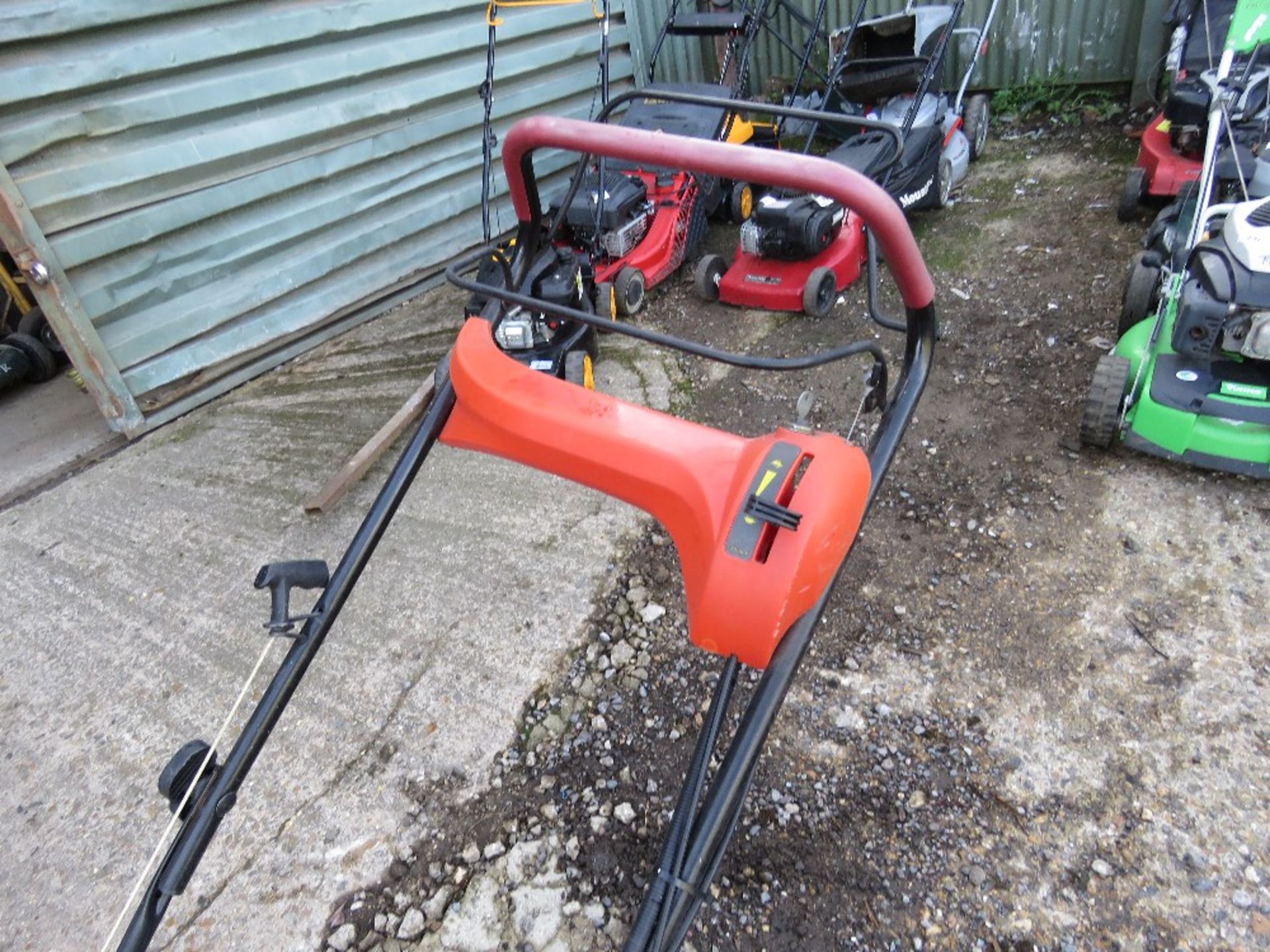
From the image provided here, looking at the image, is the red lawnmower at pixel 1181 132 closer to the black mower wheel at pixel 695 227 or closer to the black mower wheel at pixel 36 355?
the black mower wheel at pixel 695 227

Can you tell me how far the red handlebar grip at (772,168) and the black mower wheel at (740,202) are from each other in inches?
131

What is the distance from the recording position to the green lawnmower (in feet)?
7.07

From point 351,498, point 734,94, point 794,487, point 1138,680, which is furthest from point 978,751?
point 734,94

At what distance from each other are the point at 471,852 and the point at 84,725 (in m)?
1.09

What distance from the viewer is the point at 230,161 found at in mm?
3260

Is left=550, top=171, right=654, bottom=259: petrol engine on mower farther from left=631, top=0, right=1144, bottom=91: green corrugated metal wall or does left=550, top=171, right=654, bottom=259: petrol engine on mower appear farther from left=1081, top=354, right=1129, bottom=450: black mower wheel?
left=1081, top=354, right=1129, bottom=450: black mower wheel

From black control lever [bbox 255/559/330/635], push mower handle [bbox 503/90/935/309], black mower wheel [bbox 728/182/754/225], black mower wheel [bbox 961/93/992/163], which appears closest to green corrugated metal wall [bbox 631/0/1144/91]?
black mower wheel [bbox 961/93/992/163]

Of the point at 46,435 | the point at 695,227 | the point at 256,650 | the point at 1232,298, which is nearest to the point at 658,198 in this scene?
the point at 695,227

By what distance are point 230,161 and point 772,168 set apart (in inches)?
117

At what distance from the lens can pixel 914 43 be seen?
4281 mm

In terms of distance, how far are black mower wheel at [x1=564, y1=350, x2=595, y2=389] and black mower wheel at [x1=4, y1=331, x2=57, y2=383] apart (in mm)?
2534

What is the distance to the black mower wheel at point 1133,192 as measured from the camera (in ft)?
11.8

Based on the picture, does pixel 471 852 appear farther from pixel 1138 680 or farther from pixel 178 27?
pixel 178 27

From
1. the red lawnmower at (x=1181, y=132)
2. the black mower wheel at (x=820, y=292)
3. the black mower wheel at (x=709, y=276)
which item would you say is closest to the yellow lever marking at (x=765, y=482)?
the black mower wheel at (x=820, y=292)
